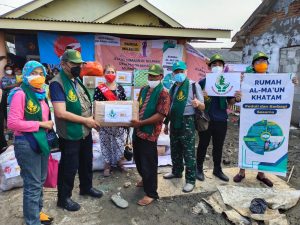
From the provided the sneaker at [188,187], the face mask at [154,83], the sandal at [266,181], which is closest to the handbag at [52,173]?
the face mask at [154,83]

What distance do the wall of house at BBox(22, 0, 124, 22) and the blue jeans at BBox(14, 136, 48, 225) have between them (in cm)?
735

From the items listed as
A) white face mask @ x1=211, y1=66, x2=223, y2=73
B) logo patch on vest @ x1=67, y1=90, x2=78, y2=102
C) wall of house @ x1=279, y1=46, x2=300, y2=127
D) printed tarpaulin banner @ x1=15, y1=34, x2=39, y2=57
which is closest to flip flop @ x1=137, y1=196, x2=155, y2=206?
logo patch on vest @ x1=67, y1=90, x2=78, y2=102

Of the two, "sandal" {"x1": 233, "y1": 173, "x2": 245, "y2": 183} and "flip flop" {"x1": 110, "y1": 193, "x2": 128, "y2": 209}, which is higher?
"sandal" {"x1": 233, "y1": 173, "x2": 245, "y2": 183}

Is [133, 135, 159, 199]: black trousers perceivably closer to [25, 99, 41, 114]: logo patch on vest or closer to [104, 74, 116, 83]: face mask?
[104, 74, 116, 83]: face mask

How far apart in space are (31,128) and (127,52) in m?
5.46

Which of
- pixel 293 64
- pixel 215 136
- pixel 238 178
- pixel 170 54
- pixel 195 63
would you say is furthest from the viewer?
pixel 293 64

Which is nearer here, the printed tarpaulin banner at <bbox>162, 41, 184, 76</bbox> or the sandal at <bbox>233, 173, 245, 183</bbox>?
the sandal at <bbox>233, 173, 245, 183</bbox>

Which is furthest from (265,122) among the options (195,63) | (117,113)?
(195,63)

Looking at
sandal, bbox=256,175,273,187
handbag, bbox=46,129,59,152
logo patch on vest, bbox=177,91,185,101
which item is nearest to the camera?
handbag, bbox=46,129,59,152

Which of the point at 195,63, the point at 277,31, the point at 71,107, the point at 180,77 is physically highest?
the point at 277,31

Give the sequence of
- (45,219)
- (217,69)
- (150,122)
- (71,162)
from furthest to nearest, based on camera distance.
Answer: (217,69) < (150,122) < (71,162) < (45,219)

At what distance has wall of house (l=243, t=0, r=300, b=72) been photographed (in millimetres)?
9898

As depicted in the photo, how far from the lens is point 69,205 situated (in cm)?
361

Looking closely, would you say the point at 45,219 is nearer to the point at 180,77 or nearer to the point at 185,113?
the point at 185,113
